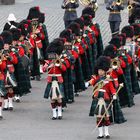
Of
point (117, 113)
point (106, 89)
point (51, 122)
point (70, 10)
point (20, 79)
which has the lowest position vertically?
point (51, 122)

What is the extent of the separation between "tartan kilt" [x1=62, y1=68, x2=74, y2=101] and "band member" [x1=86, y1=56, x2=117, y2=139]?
2.09 metres

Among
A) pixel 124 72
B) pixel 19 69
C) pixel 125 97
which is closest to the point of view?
pixel 125 97

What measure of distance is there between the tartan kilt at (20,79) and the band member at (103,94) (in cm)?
320

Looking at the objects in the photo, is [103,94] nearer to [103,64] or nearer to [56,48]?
[103,64]

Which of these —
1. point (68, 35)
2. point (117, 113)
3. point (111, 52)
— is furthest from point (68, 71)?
point (117, 113)

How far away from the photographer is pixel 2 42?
2158cm

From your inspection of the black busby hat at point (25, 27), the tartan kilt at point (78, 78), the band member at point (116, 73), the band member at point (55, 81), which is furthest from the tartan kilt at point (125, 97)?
the black busby hat at point (25, 27)

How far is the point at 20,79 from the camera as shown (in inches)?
877

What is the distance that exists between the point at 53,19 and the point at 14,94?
36.1ft

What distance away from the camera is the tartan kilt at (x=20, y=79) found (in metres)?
22.1

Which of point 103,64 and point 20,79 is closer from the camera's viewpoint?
point 103,64

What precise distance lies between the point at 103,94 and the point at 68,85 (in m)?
2.47

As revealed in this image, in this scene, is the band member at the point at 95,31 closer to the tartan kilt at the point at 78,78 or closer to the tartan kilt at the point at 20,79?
the tartan kilt at the point at 78,78

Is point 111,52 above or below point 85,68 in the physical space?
above
